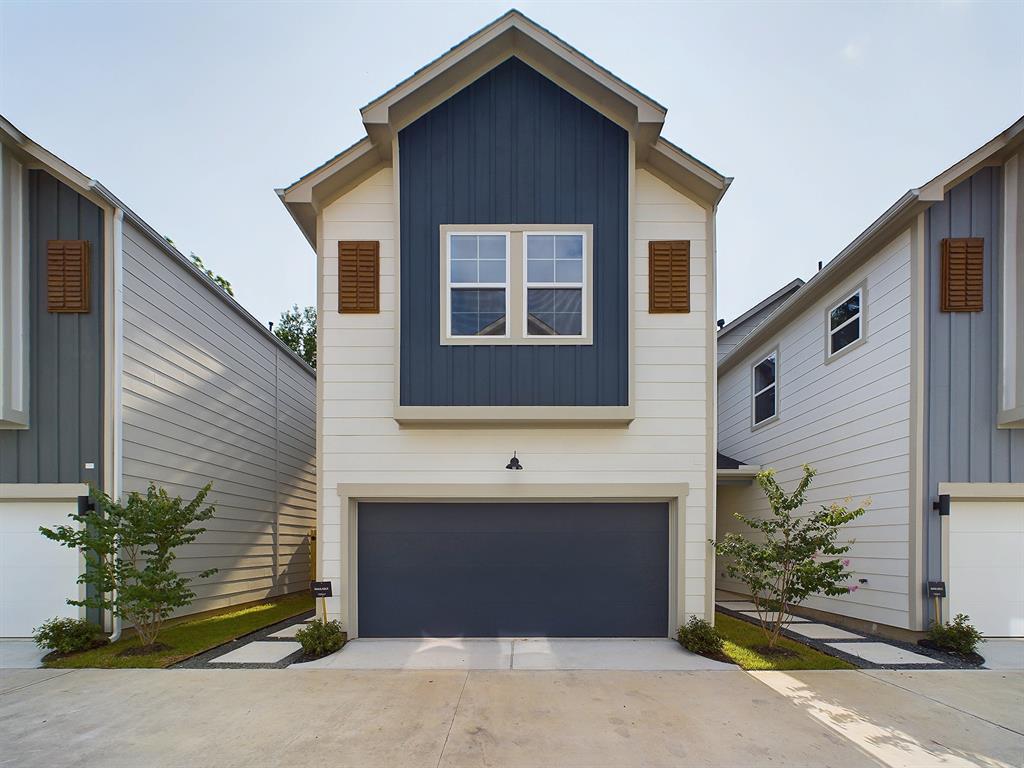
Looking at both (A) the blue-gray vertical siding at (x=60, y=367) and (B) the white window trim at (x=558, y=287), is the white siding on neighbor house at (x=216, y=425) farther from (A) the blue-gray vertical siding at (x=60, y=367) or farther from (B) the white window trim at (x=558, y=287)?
(B) the white window trim at (x=558, y=287)

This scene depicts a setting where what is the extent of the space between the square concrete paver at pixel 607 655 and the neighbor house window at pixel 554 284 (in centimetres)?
398

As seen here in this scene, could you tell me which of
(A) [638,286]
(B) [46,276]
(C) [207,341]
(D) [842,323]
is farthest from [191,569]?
(D) [842,323]

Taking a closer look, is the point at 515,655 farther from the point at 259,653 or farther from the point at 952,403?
the point at 952,403

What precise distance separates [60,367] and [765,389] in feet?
42.2

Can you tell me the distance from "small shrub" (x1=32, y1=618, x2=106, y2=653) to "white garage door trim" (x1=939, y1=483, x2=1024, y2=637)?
36.0 feet

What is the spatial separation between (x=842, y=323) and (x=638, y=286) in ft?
14.2

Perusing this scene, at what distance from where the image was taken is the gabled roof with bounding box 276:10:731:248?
294 inches

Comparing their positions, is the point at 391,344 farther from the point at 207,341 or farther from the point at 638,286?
the point at 207,341

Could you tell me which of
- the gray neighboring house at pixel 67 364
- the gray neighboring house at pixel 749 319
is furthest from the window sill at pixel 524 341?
the gray neighboring house at pixel 749 319

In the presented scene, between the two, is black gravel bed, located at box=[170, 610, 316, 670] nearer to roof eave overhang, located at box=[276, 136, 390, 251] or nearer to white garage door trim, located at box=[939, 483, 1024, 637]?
roof eave overhang, located at box=[276, 136, 390, 251]

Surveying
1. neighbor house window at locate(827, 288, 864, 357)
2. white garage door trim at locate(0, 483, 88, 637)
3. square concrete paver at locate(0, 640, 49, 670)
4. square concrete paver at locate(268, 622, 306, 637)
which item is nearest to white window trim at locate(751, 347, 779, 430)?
neighbor house window at locate(827, 288, 864, 357)

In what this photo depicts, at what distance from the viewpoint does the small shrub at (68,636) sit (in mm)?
7051

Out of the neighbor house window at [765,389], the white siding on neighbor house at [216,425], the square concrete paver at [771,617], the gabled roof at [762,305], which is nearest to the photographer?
the white siding on neighbor house at [216,425]

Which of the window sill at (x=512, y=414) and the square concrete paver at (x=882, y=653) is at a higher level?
the window sill at (x=512, y=414)
